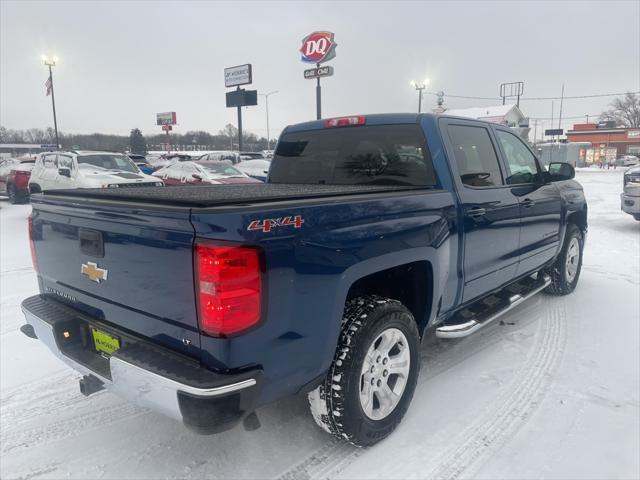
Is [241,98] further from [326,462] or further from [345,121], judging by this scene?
[326,462]

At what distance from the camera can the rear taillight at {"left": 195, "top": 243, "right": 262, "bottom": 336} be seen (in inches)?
73.7

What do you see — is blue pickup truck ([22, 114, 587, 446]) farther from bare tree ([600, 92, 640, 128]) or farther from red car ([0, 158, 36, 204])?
bare tree ([600, 92, 640, 128])

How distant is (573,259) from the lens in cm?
568

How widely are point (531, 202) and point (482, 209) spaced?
42.1 inches

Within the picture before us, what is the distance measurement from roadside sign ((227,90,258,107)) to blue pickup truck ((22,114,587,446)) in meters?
36.1

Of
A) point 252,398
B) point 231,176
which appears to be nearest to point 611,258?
point 252,398

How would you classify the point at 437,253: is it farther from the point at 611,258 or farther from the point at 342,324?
the point at 611,258

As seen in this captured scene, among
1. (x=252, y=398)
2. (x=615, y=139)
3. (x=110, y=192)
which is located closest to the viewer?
(x=252, y=398)

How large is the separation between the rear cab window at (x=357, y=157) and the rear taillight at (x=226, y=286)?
178cm

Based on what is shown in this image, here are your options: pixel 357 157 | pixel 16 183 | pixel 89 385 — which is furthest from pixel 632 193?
pixel 16 183

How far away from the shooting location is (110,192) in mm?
2748

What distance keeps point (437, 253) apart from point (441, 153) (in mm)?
794

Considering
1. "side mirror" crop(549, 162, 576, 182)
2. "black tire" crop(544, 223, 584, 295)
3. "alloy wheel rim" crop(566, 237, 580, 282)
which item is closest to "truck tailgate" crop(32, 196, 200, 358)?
"side mirror" crop(549, 162, 576, 182)

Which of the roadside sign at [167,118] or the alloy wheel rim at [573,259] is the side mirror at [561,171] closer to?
the alloy wheel rim at [573,259]
